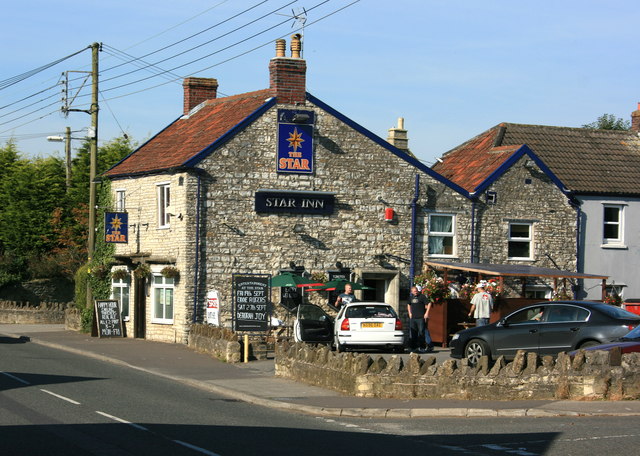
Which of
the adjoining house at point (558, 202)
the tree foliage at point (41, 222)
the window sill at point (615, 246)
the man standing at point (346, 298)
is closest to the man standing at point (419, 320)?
the man standing at point (346, 298)

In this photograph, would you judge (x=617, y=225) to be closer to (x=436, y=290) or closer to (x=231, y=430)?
(x=436, y=290)

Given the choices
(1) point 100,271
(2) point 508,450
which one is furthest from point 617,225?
(2) point 508,450

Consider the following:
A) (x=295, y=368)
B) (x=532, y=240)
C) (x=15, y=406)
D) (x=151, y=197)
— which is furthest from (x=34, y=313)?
(x=15, y=406)

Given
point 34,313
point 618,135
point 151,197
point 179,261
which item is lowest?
point 34,313

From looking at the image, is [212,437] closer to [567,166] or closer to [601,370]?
[601,370]

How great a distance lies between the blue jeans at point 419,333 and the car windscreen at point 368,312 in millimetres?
2181

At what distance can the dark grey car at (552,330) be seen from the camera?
19.5 metres

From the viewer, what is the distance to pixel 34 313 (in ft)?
140

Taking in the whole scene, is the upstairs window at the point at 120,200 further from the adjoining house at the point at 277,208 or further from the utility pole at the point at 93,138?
the adjoining house at the point at 277,208

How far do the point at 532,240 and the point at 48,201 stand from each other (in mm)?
28548

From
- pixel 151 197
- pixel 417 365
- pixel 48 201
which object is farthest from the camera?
pixel 48 201

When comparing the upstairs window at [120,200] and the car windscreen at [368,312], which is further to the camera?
the upstairs window at [120,200]

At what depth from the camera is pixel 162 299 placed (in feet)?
103

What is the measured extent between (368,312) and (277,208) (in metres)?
6.93
